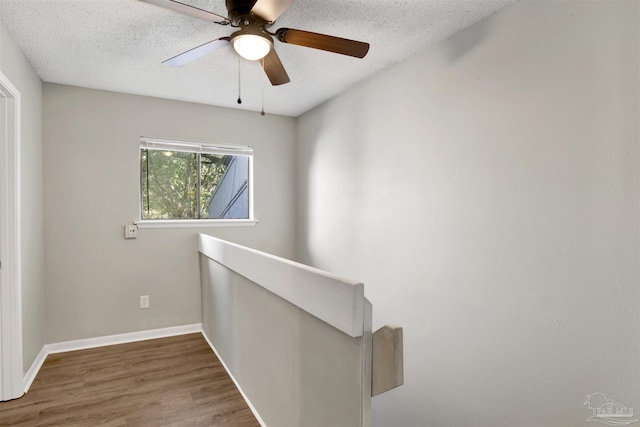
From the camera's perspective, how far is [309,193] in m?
3.73

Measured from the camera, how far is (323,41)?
5.62 feet

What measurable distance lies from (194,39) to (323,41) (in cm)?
94

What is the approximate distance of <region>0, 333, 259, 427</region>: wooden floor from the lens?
80.9 inches

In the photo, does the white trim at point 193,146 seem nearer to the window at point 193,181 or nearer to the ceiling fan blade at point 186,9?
the window at point 193,181

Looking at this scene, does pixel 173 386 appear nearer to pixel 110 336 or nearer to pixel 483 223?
pixel 110 336

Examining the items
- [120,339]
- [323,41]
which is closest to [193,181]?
[120,339]

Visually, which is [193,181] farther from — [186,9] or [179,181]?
[186,9]

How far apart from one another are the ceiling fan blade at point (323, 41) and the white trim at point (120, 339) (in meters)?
2.88

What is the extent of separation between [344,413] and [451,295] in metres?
1.16

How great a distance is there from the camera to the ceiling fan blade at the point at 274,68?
6.36ft

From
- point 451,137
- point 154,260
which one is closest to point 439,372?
point 451,137

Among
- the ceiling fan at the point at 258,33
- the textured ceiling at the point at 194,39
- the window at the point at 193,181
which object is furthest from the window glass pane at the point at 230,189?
the ceiling fan at the point at 258,33

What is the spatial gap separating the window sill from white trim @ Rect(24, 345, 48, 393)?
4.10 ft

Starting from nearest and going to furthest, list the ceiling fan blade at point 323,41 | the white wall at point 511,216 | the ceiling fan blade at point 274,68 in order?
the white wall at point 511,216 < the ceiling fan blade at point 323,41 < the ceiling fan blade at point 274,68
